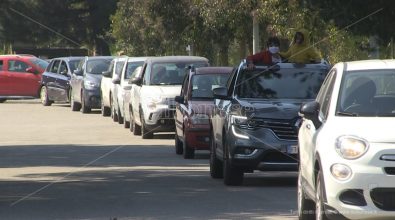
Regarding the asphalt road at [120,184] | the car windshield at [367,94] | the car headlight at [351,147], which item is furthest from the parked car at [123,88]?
the car headlight at [351,147]

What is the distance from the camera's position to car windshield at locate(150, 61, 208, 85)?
2694 centimetres

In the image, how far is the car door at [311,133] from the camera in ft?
36.8

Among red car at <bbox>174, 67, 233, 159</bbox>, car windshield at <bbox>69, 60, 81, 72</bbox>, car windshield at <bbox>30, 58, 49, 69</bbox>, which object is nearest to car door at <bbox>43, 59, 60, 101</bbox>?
car windshield at <bbox>69, 60, 81, 72</bbox>

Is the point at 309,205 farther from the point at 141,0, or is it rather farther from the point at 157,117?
the point at 141,0

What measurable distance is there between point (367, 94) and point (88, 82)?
26626mm

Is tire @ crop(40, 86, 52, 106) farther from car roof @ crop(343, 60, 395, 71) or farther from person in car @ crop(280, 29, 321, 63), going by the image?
car roof @ crop(343, 60, 395, 71)

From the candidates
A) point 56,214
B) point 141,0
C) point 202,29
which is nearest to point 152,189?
point 56,214

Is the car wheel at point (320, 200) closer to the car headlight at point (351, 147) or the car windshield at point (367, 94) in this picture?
the car headlight at point (351, 147)

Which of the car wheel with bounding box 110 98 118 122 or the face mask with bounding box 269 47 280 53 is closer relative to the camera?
the face mask with bounding box 269 47 280 53

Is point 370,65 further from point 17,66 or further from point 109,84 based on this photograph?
point 17,66

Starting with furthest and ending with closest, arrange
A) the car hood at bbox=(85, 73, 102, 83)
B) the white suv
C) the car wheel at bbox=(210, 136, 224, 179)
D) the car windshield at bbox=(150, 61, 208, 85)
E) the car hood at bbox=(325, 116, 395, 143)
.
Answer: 1. the car hood at bbox=(85, 73, 102, 83)
2. the car windshield at bbox=(150, 61, 208, 85)
3. the car wheel at bbox=(210, 136, 224, 179)
4. the car hood at bbox=(325, 116, 395, 143)
5. the white suv

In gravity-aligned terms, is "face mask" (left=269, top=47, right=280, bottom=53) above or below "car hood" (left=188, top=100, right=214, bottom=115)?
above

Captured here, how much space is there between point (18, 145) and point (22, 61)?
747 inches

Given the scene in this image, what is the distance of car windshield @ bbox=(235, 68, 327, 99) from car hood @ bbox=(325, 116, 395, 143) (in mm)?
6272
